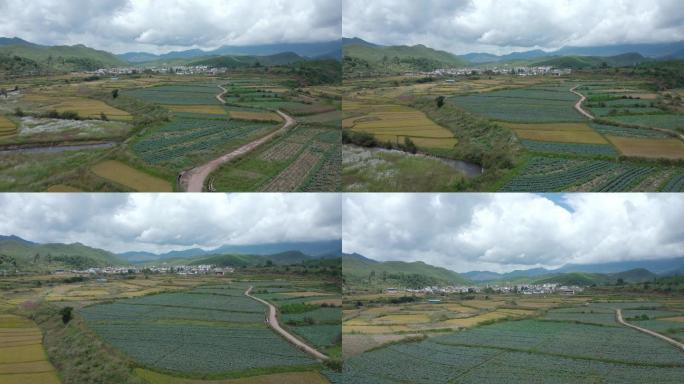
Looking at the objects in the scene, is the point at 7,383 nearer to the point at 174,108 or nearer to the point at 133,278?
the point at 133,278

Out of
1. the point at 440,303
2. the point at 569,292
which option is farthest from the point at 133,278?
the point at 569,292

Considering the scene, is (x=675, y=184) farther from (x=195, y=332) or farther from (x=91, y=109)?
(x=91, y=109)

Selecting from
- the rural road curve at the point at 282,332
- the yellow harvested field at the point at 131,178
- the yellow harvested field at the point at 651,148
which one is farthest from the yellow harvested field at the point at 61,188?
the yellow harvested field at the point at 651,148

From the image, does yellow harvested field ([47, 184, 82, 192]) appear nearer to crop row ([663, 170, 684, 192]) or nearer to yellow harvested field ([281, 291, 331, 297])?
yellow harvested field ([281, 291, 331, 297])

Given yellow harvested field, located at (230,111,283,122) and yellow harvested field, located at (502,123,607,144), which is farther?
yellow harvested field, located at (502,123,607,144)

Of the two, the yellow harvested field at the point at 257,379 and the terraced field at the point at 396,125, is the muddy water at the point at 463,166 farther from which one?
the yellow harvested field at the point at 257,379

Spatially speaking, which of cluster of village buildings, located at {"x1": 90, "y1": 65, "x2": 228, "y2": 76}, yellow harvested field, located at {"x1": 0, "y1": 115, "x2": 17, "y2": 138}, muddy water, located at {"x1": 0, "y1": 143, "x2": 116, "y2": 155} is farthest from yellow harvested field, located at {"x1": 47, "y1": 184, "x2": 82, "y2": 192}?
cluster of village buildings, located at {"x1": 90, "y1": 65, "x2": 228, "y2": 76}

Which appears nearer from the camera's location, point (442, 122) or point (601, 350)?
point (601, 350)
